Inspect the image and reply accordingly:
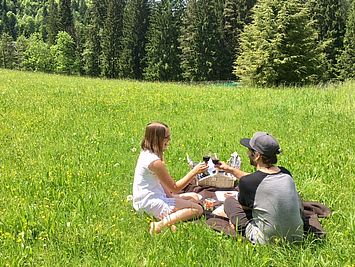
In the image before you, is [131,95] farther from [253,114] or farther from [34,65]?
[34,65]

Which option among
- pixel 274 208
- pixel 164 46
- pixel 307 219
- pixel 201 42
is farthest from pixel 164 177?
pixel 164 46

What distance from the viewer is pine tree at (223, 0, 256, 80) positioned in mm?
58656

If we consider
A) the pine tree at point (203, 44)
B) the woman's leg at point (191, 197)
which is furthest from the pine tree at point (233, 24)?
the woman's leg at point (191, 197)

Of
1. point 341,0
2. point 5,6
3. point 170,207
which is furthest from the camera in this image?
point 5,6

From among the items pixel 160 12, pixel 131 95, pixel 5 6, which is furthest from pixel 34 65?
pixel 5 6

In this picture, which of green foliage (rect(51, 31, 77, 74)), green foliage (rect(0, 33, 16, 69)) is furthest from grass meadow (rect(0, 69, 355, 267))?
green foliage (rect(0, 33, 16, 69))

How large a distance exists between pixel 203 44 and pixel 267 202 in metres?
54.6

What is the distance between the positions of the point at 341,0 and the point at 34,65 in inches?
2207

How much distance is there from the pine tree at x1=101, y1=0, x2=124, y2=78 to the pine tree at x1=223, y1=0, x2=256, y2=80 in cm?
1753

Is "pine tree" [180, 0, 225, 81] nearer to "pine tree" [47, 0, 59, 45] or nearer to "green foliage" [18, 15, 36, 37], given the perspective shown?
"pine tree" [47, 0, 59, 45]

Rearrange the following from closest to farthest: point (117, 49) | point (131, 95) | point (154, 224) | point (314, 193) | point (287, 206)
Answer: point (287, 206), point (154, 224), point (314, 193), point (131, 95), point (117, 49)

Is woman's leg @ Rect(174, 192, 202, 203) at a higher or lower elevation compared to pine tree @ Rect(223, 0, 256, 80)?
→ lower

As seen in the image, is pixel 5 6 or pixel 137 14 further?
pixel 5 6

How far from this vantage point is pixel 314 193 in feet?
20.8
